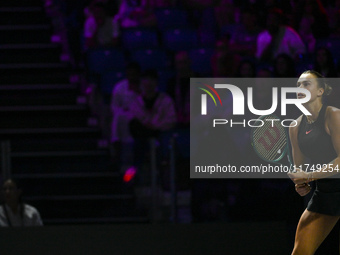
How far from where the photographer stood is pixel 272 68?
5656mm

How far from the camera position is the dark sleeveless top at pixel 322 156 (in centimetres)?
308

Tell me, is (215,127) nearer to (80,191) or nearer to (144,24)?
(80,191)

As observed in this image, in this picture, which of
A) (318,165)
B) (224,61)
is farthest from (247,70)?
(318,165)

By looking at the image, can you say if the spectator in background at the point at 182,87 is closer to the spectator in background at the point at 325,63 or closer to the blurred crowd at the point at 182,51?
the blurred crowd at the point at 182,51

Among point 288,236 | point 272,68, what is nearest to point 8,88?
point 272,68

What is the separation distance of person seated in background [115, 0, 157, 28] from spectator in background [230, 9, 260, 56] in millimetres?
1014

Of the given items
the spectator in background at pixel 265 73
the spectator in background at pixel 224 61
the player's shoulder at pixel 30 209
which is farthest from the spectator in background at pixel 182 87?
the player's shoulder at pixel 30 209

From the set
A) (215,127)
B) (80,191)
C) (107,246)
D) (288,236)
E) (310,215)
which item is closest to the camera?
(310,215)

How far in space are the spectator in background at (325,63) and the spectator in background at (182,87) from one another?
115cm

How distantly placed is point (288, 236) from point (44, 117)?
3.58m

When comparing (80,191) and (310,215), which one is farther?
(80,191)

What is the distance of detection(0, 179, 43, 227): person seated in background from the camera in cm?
460

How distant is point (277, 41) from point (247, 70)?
0.68 m

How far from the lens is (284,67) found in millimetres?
5289
